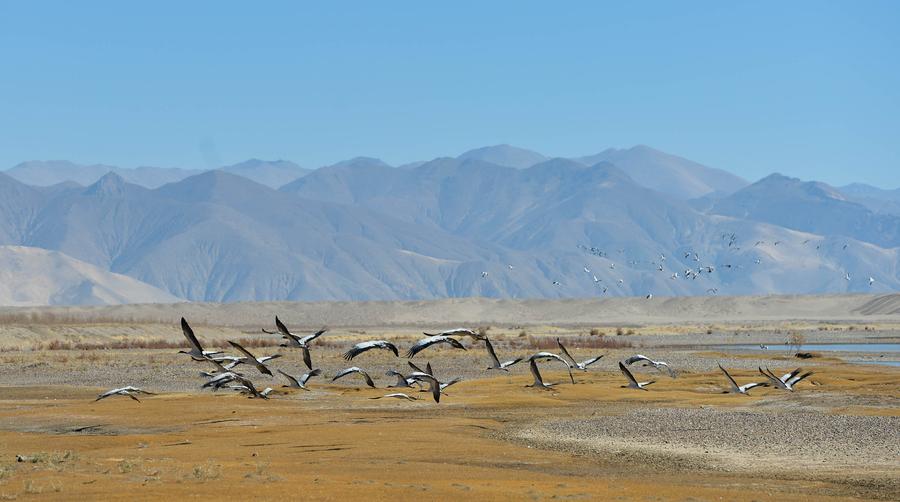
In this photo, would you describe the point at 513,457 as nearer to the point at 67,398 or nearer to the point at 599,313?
the point at 67,398

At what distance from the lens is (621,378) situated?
4009 centimetres

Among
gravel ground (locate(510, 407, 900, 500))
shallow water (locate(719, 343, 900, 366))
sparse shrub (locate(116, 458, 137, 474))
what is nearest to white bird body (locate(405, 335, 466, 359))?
gravel ground (locate(510, 407, 900, 500))

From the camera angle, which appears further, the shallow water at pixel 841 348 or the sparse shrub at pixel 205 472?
the shallow water at pixel 841 348

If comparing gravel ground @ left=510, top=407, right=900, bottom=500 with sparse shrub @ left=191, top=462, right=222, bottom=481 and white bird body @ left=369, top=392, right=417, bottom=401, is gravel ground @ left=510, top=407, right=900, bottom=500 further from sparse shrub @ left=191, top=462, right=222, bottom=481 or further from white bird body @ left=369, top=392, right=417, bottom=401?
sparse shrub @ left=191, top=462, right=222, bottom=481

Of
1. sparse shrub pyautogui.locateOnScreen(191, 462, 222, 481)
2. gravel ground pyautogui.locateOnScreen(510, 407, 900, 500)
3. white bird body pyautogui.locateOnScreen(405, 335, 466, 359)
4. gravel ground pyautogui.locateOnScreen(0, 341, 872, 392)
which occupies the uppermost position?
white bird body pyautogui.locateOnScreen(405, 335, 466, 359)

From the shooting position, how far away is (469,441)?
74.9 ft

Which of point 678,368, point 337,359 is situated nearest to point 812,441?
point 678,368

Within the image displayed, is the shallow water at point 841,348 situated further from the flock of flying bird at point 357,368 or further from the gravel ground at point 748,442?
the gravel ground at point 748,442

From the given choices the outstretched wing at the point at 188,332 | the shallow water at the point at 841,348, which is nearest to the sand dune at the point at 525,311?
the shallow water at the point at 841,348

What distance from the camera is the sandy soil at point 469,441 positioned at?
16906mm

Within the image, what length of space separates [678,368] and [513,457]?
87.9ft

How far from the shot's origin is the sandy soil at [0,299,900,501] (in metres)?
16.9

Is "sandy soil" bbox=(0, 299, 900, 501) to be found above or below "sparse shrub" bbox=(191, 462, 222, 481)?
below

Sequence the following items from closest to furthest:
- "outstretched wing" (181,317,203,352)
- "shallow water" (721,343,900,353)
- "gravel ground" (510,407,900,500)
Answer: "gravel ground" (510,407,900,500), "outstretched wing" (181,317,203,352), "shallow water" (721,343,900,353)
